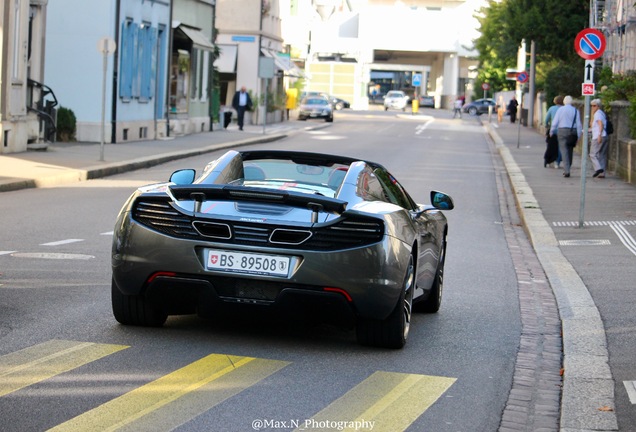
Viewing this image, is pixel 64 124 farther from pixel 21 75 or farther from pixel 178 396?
pixel 178 396

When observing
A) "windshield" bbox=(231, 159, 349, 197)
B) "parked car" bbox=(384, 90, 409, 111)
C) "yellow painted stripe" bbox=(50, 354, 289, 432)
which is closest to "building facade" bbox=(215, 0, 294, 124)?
"parked car" bbox=(384, 90, 409, 111)

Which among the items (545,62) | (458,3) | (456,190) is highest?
(458,3)

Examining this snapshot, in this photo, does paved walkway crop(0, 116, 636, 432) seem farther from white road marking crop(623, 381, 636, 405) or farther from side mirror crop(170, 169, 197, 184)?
side mirror crop(170, 169, 197, 184)

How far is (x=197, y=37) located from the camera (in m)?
46.4

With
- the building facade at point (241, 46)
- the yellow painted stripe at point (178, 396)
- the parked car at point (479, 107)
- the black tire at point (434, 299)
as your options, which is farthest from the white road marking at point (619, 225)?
the parked car at point (479, 107)

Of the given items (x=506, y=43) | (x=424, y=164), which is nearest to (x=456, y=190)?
(x=424, y=164)

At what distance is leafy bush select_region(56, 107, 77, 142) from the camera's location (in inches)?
1357

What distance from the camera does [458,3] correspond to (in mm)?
141875

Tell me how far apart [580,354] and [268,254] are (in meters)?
2.18


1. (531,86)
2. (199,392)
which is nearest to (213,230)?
(199,392)

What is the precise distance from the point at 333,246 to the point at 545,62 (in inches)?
2429

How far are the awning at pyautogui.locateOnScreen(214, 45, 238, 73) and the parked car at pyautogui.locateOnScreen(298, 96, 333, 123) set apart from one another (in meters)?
9.75

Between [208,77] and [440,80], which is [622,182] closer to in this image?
[208,77]

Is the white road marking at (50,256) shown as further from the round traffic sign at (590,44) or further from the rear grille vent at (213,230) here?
the round traffic sign at (590,44)
